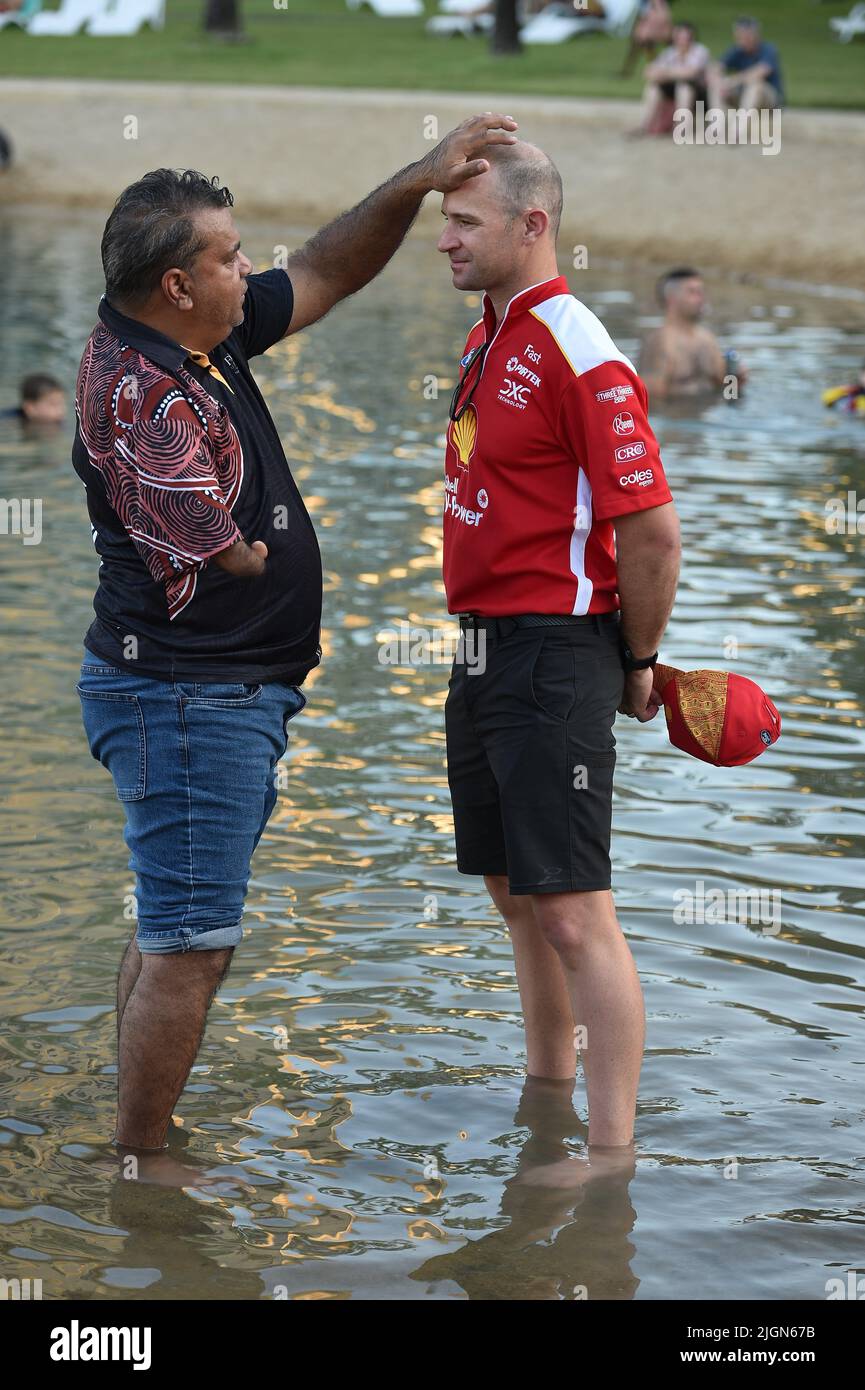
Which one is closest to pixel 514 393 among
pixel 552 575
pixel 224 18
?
pixel 552 575

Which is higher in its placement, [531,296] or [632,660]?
[531,296]

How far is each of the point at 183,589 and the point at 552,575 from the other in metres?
0.87

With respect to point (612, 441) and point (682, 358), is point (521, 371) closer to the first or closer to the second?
point (612, 441)

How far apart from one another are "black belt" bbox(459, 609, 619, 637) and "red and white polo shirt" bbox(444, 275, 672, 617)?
0.02m

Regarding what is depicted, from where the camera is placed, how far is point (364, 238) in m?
5.26

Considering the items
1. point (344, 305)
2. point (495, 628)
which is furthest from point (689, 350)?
point (495, 628)

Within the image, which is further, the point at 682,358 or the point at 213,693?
the point at 682,358

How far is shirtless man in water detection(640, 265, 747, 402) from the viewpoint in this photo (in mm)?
16328

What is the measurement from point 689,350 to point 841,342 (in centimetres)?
414

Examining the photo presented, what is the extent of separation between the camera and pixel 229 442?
4531mm

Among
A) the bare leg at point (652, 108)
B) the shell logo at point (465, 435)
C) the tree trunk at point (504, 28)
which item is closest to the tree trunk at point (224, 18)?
the tree trunk at point (504, 28)

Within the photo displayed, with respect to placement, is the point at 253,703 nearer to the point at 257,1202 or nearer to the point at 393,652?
the point at 257,1202

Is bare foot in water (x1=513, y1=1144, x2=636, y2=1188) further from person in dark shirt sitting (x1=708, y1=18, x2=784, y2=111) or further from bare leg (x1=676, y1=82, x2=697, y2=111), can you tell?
person in dark shirt sitting (x1=708, y1=18, x2=784, y2=111)

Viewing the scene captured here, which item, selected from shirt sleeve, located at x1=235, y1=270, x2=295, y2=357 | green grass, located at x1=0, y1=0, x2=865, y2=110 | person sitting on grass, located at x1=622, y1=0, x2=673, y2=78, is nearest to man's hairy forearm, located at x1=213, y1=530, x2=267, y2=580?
shirt sleeve, located at x1=235, y1=270, x2=295, y2=357
